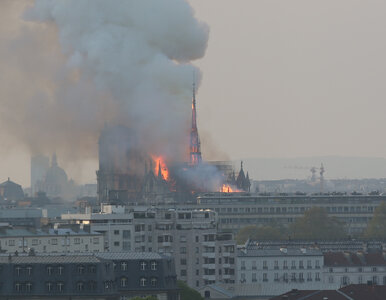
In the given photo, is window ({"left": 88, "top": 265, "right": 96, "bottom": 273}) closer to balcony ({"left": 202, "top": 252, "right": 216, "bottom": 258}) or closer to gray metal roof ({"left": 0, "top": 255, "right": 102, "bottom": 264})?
gray metal roof ({"left": 0, "top": 255, "right": 102, "bottom": 264})

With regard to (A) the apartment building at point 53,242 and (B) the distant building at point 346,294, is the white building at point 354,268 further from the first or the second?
(B) the distant building at point 346,294

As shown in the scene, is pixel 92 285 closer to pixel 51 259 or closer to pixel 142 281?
pixel 51 259

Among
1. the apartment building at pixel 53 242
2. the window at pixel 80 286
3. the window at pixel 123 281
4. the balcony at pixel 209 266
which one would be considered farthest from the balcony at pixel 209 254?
the window at pixel 80 286

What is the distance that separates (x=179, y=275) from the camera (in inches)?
5428

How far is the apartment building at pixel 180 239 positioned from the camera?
139625 mm

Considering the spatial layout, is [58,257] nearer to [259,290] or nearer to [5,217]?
[259,290]

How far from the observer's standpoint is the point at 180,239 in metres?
142

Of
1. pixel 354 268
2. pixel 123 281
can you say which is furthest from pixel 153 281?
pixel 354 268

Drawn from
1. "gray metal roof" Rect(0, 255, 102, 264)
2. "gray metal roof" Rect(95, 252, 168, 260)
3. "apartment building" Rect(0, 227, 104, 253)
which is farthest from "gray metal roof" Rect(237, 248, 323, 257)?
"gray metal roof" Rect(0, 255, 102, 264)

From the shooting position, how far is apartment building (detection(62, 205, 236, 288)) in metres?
140

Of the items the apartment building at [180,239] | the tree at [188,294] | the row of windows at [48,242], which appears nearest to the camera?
the tree at [188,294]

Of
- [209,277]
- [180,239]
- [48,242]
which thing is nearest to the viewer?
[48,242]

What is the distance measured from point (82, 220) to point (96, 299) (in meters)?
52.3

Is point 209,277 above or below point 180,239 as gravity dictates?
below
